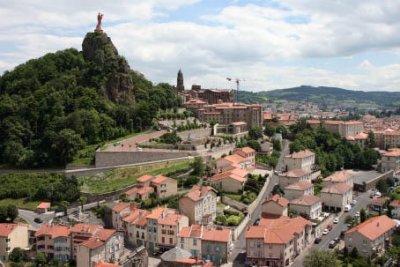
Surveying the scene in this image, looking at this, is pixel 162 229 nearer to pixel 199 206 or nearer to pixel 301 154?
pixel 199 206

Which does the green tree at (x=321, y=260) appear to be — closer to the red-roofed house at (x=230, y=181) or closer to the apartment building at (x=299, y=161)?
the red-roofed house at (x=230, y=181)

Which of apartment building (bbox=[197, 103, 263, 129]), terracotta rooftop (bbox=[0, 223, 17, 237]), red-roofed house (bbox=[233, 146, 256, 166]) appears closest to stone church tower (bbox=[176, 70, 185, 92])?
apartment building (bbox=[197, 103, 263, 129])

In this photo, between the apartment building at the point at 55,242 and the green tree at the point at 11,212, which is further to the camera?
the green tree at the point at 11,212

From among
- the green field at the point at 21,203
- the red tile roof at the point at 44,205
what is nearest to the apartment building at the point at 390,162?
the red tile roof at the point at 44,205

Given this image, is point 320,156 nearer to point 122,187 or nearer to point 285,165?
point 285,165

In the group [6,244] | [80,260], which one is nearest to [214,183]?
[80,260]
